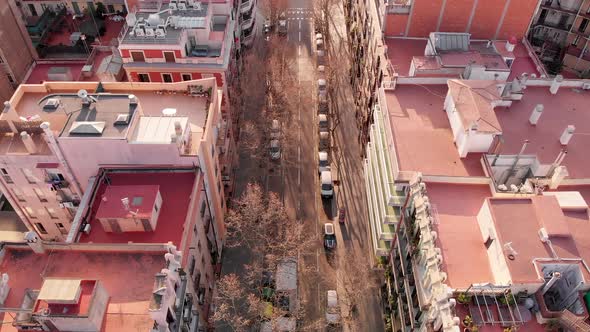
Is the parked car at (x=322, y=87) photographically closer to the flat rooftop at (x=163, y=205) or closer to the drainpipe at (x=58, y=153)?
the flat rooftop at (x=163, y=205)

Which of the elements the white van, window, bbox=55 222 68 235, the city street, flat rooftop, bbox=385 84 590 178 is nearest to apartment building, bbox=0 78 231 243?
window, bbox=55 222 68 235

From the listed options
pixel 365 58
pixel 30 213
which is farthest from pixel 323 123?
pixel 30 213

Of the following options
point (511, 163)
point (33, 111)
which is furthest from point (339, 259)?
point (33, 111)

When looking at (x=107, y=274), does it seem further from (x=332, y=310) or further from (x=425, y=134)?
(x=425, y=134)

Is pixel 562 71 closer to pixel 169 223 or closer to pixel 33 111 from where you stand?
pixel 169 223

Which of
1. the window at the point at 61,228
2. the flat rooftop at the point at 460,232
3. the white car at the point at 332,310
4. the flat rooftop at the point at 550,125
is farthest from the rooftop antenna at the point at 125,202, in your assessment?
the flat rooftop at the point at 550,125
